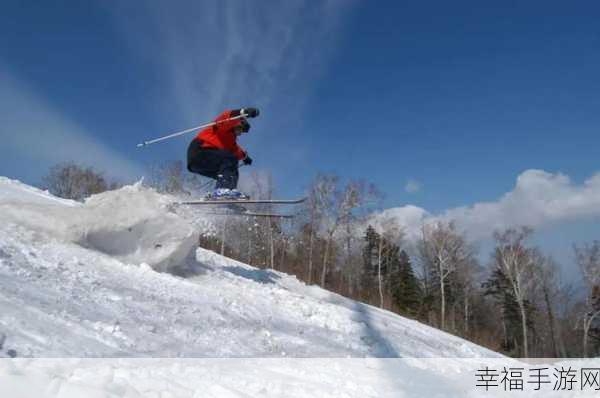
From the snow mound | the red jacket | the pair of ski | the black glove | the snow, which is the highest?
the black glove

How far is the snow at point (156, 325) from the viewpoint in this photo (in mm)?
3100

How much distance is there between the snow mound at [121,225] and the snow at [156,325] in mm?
18

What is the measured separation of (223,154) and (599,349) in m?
44.0

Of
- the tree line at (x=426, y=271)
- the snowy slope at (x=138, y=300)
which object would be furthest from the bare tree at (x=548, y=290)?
the snowy slope at (x=138, y=300)

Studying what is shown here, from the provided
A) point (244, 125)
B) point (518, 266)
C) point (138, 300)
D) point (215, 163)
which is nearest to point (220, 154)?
point (215, 163)

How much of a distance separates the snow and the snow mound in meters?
0.02

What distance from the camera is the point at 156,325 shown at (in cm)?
468

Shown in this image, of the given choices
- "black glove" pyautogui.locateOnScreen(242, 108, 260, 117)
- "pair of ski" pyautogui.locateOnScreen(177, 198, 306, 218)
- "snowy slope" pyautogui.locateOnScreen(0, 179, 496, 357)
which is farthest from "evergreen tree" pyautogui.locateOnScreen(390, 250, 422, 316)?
"black glove" pyautogui.locateOnScreen(242, 108, 260, 117)

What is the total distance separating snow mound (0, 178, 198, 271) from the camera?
710 cm

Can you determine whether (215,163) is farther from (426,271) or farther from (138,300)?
(426,271)

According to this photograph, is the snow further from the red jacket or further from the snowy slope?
the red jacket

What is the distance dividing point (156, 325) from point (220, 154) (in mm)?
4612

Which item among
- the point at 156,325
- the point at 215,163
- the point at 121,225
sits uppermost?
the point at 215,163

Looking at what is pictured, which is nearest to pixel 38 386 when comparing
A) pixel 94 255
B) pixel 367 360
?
pixel 367 360
